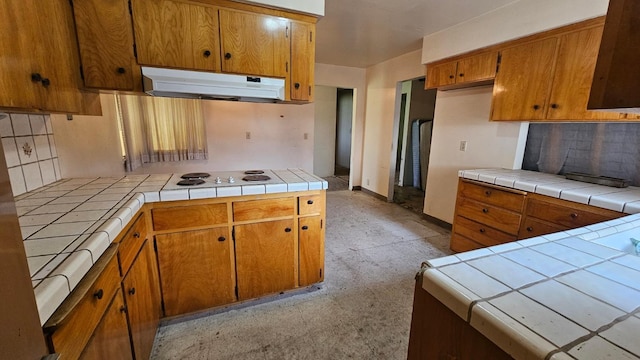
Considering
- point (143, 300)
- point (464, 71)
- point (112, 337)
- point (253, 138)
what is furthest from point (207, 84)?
point (464, 71)

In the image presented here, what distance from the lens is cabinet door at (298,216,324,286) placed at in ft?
6.62

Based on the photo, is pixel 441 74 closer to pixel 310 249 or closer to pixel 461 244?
pixel 461 244

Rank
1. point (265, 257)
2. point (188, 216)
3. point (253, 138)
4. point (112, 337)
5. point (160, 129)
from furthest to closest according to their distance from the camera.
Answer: point (253, 138), point (160, 129), point (265, 257), point (188, 216), point (112, 337)

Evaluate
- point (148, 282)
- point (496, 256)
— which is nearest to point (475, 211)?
point (496, 256)

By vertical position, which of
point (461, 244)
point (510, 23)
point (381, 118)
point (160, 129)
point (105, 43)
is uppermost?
point (510, 23)

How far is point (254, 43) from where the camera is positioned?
6.66 feet

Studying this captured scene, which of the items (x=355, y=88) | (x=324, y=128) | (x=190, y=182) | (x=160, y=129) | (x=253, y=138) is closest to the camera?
(x=190, y=182)

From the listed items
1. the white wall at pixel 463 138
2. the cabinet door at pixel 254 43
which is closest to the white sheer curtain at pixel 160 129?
the cabinet door at pixel 254 43

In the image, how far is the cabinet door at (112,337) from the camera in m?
0.87

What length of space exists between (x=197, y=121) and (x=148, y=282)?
8.94ft

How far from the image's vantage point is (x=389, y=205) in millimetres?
4539

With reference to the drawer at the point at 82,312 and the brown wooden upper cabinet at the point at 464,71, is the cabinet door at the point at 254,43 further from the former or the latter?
the brown wooden upper cabinet at the point at 464,71

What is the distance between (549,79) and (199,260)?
3095 mm

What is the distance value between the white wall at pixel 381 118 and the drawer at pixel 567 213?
2590 millimetres
